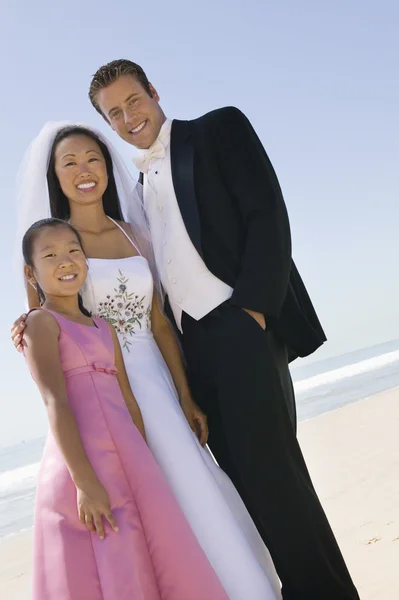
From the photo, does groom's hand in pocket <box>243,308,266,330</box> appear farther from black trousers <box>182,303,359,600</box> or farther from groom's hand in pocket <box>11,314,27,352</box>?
groom's hand in pocket <box>11,314,27,352</box>

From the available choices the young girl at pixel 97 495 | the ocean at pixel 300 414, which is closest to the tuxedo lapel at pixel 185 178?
the young girl at pixel 97 495

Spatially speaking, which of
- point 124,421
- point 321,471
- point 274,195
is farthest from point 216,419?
point 321,471

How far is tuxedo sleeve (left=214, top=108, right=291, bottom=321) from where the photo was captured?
3244 millimetres

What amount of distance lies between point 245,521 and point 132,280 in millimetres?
1174

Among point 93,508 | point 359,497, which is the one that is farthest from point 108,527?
point 359,497

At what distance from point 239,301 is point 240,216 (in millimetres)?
450

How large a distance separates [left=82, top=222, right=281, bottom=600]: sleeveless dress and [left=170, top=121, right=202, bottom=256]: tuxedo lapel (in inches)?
12.0

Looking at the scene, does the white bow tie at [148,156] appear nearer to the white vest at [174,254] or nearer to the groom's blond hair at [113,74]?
the white vest at [174,254]

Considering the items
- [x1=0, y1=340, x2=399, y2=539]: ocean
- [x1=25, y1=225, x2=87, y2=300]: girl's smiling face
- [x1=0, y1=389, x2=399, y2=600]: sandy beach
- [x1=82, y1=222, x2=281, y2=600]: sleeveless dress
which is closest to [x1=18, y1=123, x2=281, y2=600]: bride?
[x1=82, y1=222, x2=281, y2=600]: sleeveless dress

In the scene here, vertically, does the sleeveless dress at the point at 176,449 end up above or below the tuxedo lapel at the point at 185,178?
below

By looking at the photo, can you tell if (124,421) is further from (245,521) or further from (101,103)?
(101,103)

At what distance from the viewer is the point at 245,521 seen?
3209 millimetres

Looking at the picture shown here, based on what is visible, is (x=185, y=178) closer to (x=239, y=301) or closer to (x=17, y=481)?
(x=239, y=301)

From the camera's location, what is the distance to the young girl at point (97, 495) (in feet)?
8.24
